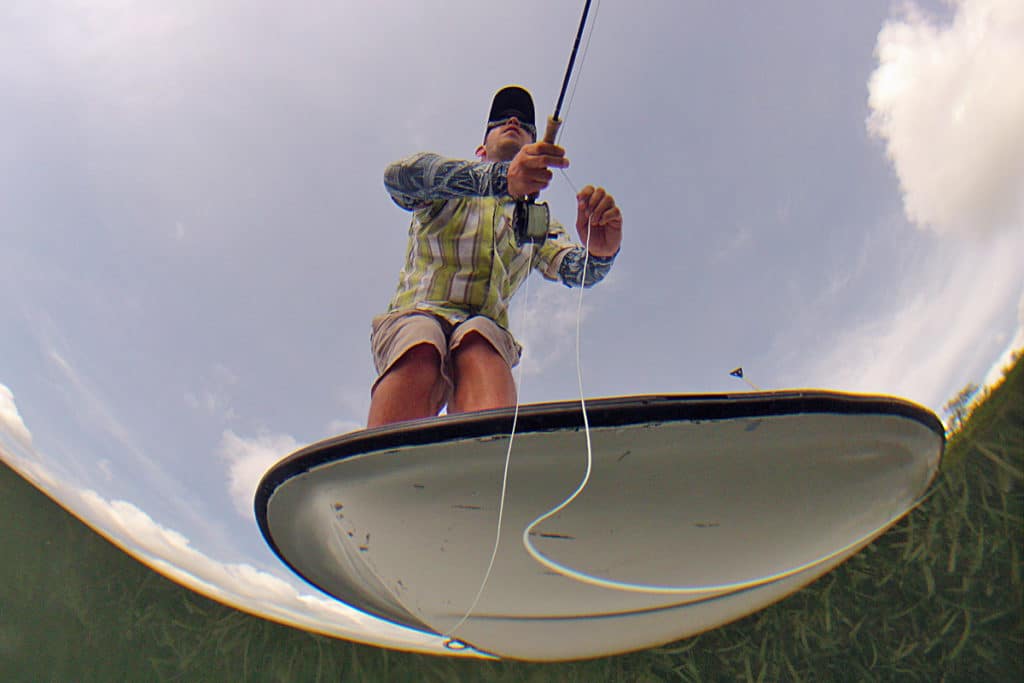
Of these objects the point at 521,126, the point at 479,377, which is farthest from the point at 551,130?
the point at 479,377

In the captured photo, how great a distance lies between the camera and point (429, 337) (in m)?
0.35

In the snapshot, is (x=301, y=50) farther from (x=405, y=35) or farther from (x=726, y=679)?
(x=726, y=679)

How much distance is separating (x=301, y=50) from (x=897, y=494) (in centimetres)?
41

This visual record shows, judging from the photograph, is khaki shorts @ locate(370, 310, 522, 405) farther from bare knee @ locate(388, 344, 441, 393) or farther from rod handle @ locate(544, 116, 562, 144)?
→ rod handle @ locate(544, 116, 562, 144)

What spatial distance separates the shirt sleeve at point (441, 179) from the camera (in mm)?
318

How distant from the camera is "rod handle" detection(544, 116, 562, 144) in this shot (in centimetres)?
30

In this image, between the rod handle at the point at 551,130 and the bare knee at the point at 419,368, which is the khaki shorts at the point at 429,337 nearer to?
the bare knee at the point at 419,368

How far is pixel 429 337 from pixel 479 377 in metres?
0.04

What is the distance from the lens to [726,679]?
1.56ft

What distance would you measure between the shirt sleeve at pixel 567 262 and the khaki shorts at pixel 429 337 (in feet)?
0.15

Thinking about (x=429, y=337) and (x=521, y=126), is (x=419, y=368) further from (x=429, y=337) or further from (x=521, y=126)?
(x=521, y=126)

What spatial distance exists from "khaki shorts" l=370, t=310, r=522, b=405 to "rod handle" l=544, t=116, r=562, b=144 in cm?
11

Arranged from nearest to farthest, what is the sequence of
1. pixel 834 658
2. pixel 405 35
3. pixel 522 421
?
1. pixel 522 421
2. pixel 405 35
3. pixel 834 658

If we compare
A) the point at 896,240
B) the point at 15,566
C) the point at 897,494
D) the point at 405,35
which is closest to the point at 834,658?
the point at 897,494
